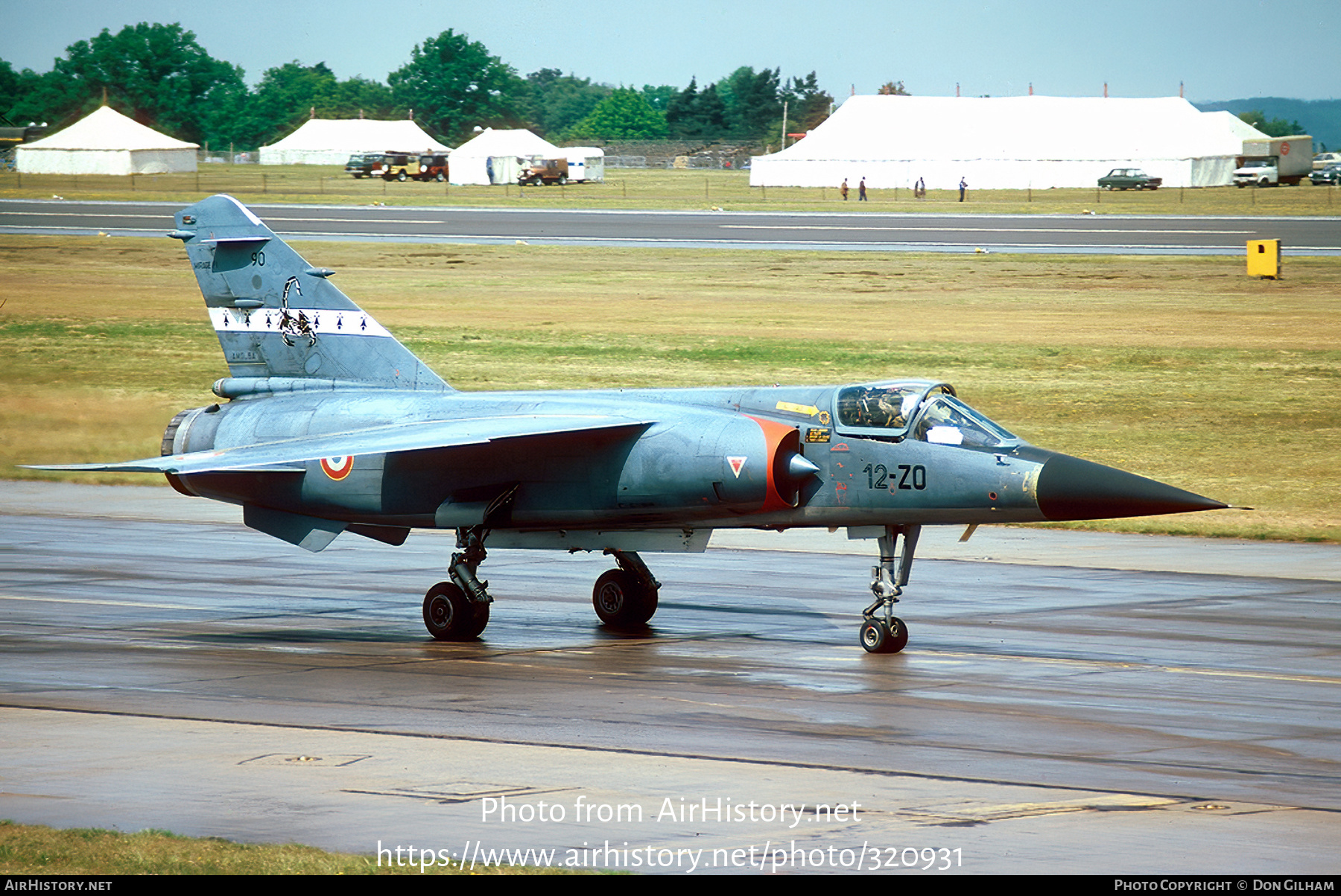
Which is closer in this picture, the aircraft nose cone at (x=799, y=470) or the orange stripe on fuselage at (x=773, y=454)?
the orange stripe on fuselage at (x=773, y=454)

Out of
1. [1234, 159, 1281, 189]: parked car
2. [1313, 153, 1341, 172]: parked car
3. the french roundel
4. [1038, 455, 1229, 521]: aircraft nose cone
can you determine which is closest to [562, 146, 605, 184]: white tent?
[1234, 159, 1281, 189]: parked car

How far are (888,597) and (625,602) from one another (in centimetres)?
329

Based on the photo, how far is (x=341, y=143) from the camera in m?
148

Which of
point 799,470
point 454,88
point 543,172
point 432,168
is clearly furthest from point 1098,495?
point 454,88

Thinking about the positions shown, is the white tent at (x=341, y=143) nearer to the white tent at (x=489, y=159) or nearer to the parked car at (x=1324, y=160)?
the white tent at (x=489, y=159)

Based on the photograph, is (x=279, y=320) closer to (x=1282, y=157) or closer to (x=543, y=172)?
(x=543, y=172)

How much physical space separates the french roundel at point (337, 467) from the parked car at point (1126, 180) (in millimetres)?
101001

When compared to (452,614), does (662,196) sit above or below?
above

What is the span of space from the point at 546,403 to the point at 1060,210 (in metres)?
77.9

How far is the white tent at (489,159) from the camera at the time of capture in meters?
125

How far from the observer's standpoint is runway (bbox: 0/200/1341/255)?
221 feet

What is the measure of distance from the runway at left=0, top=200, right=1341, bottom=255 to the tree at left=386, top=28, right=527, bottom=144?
294 feet

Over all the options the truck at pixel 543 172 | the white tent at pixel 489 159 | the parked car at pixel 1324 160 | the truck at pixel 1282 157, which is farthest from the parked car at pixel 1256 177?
the white tent at pixel 489 159

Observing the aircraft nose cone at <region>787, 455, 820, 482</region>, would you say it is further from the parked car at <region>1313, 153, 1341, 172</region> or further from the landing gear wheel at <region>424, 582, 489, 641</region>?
the parked car at <region>1313, 153, 1341, 172</region>
